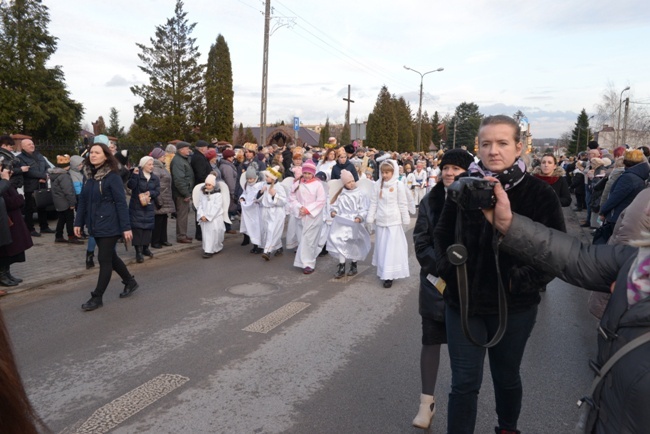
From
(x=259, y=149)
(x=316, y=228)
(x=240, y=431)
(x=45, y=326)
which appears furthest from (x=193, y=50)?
(x=240, y=431)

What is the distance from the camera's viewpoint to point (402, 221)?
791 centimetres

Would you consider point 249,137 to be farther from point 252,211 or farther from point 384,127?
point 252,211

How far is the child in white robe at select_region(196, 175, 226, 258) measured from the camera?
995 cm

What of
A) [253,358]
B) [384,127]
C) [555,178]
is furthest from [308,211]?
[384,127]

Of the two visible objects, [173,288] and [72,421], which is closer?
[72,421]

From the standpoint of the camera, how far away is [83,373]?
15.0 ft

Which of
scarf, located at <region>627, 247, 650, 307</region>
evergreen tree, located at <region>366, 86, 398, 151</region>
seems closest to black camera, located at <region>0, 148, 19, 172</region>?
scarf, located at <region>627, 247, 650, 307</region>

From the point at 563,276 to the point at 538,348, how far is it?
3583 mm

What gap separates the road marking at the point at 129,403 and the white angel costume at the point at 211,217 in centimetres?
Answer: 555

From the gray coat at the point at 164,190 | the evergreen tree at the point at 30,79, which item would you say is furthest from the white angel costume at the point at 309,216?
the evergreen tree at the point at 30,79

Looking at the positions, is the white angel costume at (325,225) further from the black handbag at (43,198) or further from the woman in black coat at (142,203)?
the black handbag at (43,198)

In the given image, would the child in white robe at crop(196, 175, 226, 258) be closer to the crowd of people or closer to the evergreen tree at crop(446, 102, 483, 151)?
the crowd of people

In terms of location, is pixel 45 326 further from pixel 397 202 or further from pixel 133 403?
pixel 397 202

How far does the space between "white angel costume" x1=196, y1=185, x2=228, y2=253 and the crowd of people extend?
23mm
